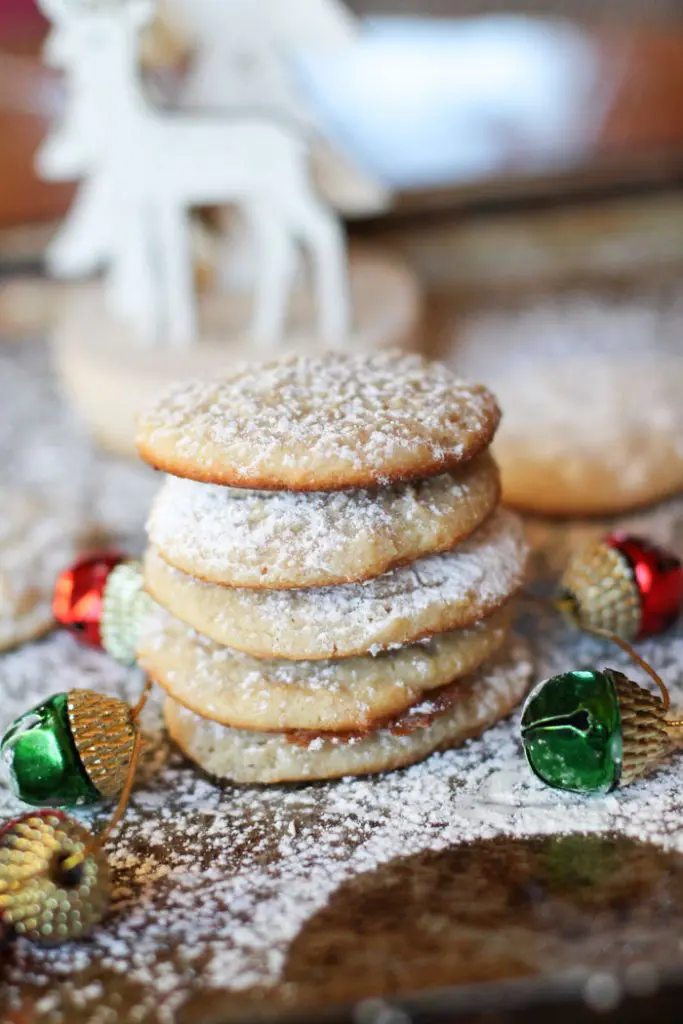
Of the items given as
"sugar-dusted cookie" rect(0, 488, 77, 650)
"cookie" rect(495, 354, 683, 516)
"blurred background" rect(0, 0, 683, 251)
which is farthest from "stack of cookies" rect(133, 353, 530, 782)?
"blurred background" rect(0, 0, 683, 251)

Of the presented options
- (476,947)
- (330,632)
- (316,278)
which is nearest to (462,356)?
(316,278)

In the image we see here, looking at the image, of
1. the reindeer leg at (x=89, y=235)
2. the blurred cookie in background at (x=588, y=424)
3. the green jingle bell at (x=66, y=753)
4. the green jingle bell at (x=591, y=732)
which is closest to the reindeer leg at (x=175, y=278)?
the reindeer leg at (x=89, y=235)

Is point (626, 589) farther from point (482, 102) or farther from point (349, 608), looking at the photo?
point (482, 102)

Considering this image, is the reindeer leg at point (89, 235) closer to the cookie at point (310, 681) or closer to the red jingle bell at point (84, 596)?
the red jingle bell at point (84, 596)

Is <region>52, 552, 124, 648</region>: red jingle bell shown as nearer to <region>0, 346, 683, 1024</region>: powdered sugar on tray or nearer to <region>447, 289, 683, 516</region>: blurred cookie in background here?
<region>0, 346, 683, 1024</region>: powdered sugar on tray

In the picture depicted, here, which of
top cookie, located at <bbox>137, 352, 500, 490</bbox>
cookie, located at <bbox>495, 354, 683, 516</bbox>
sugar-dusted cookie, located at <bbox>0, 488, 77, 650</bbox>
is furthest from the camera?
cookie, located at <bbox>495, 354, 683, 516</bbox>
